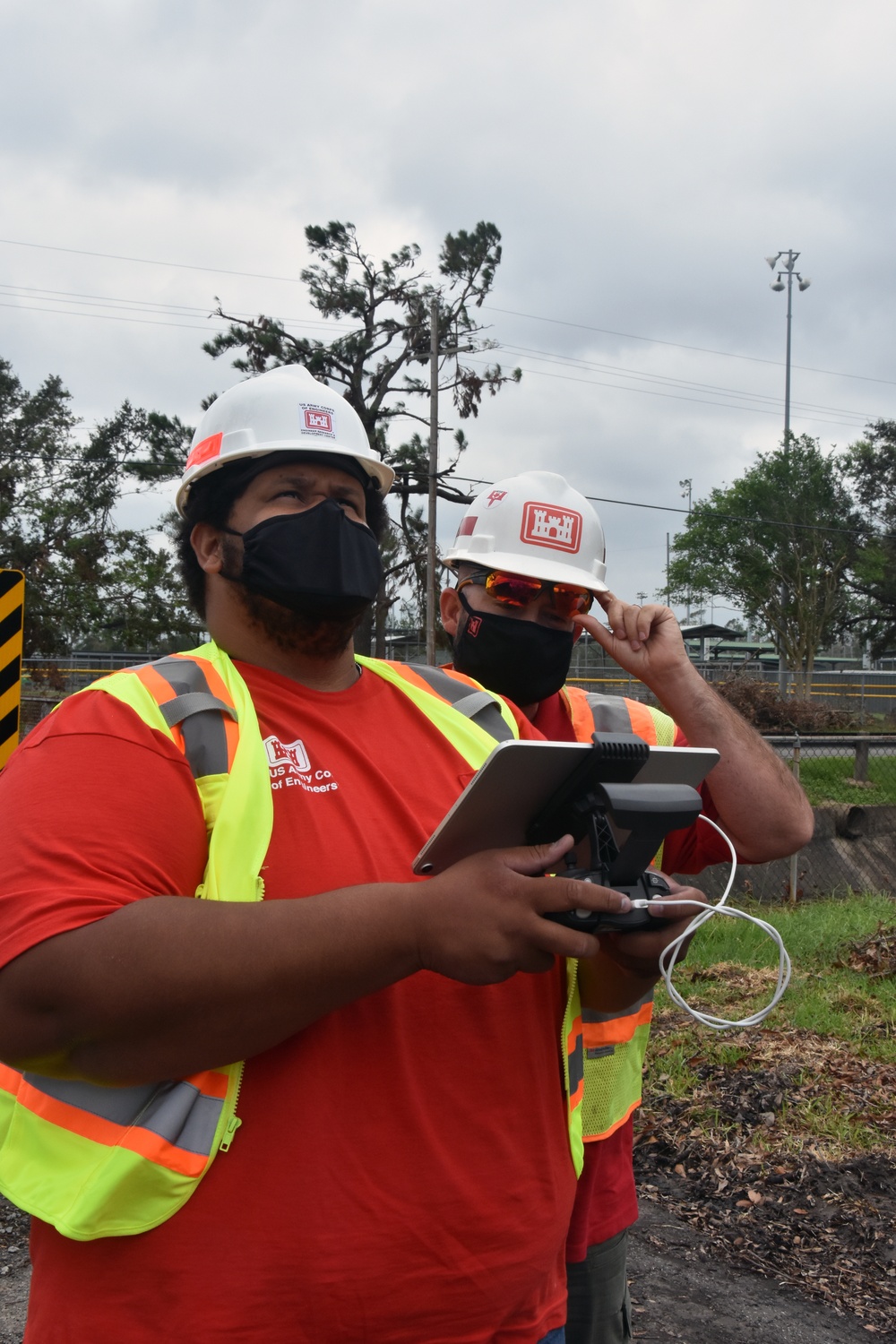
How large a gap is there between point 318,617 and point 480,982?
0.79m

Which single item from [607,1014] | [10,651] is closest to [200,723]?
[607,1014]

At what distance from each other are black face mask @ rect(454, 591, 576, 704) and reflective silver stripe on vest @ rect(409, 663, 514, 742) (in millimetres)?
658

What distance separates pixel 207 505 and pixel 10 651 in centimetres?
485

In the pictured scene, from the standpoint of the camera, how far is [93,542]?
26047 mm

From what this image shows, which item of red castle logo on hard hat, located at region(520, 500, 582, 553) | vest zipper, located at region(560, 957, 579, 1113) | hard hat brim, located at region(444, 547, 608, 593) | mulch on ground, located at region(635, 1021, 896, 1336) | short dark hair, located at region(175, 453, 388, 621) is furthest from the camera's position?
mulch on ground, located at region(635, 1021, 896, 1336)

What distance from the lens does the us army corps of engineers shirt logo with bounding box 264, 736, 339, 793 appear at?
5.75 ft

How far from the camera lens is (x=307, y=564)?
2025mm

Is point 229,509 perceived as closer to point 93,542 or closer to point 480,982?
point 480,982

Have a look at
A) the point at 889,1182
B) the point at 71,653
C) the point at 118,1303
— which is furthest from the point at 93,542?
the point at 118,1303

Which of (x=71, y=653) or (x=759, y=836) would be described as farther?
(x=71, y=653)

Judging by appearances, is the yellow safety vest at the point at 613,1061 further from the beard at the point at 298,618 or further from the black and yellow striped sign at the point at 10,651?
the black and yellow striped sign at the point at 10,651

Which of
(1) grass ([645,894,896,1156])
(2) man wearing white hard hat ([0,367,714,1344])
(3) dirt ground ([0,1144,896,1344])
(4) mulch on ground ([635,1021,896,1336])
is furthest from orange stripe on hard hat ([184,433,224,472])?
(1) grass ([645,894,896,1156])

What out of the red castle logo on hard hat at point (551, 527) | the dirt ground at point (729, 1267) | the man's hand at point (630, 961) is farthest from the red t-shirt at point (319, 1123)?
the dirt ground at point (729, 1267)

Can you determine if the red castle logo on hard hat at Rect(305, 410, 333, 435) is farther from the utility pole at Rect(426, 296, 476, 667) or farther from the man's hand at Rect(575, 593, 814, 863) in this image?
the utility pole at Rect(426, 296, 476, 667)
